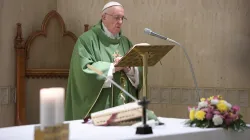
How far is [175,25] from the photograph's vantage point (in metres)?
6.29

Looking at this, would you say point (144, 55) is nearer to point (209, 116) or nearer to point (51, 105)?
point (209, 116)

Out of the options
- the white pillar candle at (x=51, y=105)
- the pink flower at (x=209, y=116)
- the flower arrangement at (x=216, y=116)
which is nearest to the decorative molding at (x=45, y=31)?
the flower arrangement at (x=216, y=116)

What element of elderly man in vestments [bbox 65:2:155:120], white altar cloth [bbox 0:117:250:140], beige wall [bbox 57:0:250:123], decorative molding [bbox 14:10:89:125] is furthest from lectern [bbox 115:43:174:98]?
decorative molding [bbox 14:10:89:125]

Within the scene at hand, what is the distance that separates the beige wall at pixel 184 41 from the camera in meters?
5.96

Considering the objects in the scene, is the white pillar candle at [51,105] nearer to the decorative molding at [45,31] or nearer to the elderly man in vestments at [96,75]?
the elderly man in vestments at [96,75]

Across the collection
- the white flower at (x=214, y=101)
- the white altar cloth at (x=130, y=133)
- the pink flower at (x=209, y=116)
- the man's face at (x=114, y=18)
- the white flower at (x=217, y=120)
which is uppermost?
the man's face at (x=114, y=18)

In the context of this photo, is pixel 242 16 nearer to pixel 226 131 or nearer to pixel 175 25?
pixel 175 25

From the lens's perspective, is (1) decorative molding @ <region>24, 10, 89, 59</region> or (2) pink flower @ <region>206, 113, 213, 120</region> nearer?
(2) pink flower @ <region>206, 113, 213, 120</region>

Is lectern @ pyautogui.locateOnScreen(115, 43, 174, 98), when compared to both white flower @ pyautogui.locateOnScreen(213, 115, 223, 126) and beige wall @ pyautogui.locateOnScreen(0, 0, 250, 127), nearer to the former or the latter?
white flower @ pyautogui.locateOnScreen(213, 115, 223, 126)

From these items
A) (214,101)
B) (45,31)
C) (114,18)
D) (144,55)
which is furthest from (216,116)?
(45,31)

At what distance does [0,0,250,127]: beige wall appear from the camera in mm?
5957

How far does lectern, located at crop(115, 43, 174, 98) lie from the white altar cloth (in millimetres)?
534

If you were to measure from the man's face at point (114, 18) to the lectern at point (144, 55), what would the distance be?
112cm

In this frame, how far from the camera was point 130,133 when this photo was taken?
306cm
